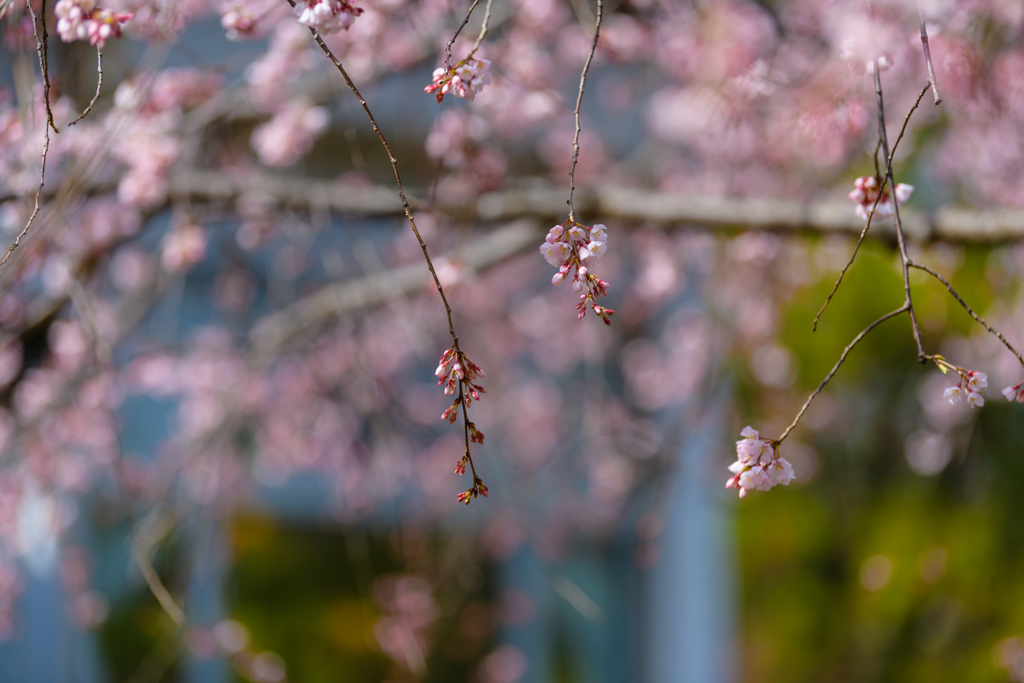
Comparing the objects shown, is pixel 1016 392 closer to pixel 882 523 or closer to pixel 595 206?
pixel 595 206

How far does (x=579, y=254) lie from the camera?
0.89 m

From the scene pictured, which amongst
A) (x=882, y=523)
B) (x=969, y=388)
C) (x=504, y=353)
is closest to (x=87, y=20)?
(x=969, y=388)

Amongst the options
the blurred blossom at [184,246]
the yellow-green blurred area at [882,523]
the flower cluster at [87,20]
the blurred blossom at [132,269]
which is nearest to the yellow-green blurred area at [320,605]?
the blurred blossom at [132,269]

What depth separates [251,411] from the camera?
263cm

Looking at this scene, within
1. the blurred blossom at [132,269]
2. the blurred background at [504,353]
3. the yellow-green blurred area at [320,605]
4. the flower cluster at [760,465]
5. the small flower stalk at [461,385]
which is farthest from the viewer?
the yellow-green blurred area at [320,605]

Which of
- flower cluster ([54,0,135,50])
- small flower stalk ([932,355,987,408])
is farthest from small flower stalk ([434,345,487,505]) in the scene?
flower cluster ([54,0,135,50])

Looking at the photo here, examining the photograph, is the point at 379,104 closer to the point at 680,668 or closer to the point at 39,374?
the point at 39,374

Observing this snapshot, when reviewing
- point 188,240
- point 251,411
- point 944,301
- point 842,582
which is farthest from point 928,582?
point 188,240

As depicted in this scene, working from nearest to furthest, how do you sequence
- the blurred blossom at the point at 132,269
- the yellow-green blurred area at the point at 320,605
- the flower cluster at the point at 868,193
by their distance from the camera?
the flower cluster at the point at 868,193 < the blurred blossom at the point at 132,269 < the yellow-green blurred area at the point at 320,605

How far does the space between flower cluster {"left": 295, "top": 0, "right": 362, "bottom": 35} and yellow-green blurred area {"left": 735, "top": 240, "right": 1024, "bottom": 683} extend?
2.22 meters

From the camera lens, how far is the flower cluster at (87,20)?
1.06 meters

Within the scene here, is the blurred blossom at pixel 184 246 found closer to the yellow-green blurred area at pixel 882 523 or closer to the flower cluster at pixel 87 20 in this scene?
the flower cluster at pixel 87 20

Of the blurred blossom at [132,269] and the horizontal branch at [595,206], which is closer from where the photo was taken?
the horizontal branch at [595,206]

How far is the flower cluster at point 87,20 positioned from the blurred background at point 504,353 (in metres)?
0.20
